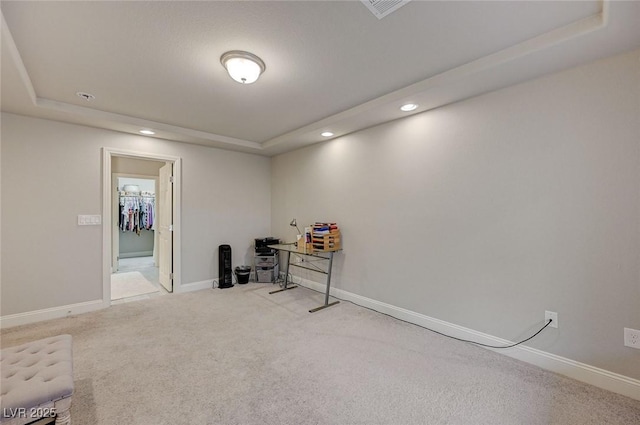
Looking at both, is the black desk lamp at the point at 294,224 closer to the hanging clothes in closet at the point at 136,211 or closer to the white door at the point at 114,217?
the white door at the point at 114,217

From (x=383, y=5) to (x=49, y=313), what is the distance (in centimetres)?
466

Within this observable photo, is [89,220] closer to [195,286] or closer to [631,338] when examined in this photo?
[195,286]

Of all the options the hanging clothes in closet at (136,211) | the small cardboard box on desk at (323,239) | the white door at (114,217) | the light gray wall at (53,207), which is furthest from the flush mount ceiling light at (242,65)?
the hanging clothes in closet at (136,211)

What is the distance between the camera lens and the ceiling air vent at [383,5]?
Result: 160 cm

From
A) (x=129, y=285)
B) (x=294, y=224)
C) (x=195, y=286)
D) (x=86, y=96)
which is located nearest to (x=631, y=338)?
(x=294, y=224)

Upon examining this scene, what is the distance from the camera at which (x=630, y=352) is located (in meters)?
1.89

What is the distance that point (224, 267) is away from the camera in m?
4.55

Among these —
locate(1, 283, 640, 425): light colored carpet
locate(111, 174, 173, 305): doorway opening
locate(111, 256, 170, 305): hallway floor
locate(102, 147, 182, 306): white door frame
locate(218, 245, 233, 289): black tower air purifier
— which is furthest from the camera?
locate(111, 174, 173, 305): doorway opening

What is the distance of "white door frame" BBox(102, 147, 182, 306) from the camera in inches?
142

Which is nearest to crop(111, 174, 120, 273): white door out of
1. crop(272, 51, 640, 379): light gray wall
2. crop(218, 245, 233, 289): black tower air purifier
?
crop(218, 245, 233, 289): black tower air purifier

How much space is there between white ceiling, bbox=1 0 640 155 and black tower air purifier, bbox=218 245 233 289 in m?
2.34

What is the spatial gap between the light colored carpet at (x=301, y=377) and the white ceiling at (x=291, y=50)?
241 centimetres

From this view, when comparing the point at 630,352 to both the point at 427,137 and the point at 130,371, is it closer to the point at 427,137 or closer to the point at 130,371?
the point at 427,137

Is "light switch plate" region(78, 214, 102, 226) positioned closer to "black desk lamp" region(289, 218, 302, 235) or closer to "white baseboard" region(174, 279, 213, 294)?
"white baseboard" region(174, 279, 213, 294)
